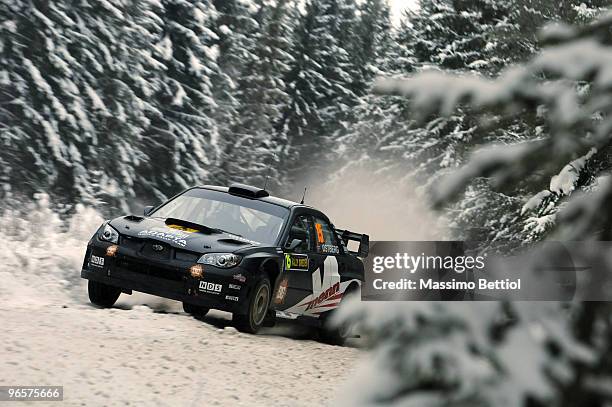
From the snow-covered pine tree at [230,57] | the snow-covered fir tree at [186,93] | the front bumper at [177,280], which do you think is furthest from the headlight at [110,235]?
the snow-covered pine tree at [230,57]

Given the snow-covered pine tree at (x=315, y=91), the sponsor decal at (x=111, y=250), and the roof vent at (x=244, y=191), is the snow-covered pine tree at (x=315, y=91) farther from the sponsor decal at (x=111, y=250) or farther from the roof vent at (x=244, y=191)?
the sponsor decal at (x=111, y=250)

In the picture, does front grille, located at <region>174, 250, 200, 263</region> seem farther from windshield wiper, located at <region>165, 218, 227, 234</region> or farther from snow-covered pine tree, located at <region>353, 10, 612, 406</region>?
snow-covered pine tree, located at <region>353, 10, 612, 406</region>

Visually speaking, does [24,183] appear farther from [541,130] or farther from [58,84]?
[541,130]

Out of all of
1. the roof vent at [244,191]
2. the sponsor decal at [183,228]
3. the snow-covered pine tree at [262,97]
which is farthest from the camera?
the snow-covered pine tree at [262,97]

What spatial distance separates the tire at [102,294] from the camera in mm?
10812

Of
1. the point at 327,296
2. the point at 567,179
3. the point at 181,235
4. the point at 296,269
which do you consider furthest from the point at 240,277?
the point at 567,179

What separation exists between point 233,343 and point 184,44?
→ 26.3 m

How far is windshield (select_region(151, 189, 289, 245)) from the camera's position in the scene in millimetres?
11086

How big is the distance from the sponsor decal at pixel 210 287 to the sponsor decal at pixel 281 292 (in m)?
1.00

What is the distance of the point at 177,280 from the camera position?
32.6 feet

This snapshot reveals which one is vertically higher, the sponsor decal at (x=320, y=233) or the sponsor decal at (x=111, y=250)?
the sponsor decal at (x=320, y=233)

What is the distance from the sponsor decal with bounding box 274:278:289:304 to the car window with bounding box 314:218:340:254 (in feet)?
3.33

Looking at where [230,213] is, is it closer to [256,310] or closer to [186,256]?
[186,256]

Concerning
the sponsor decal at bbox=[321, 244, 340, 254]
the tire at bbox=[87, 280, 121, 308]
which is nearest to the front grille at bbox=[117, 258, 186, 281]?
the tire at bbox=[87, 280, 121, 308]
